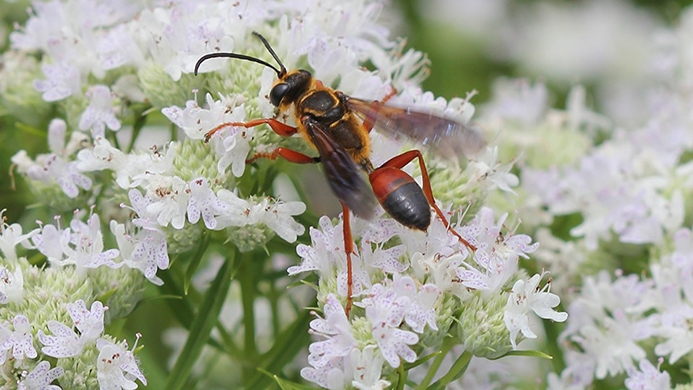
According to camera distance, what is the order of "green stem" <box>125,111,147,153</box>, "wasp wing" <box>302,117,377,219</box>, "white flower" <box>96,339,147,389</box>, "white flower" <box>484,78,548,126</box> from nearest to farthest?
"wasp wing" <box>302,117,377,219</box> < "white flower" <box>96,339,147,389</box> < "green stem" <box>125,111,147,153</box> < "white flower" <box>484,78,548,126</box>

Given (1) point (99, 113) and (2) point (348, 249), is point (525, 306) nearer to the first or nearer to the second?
(2) point (348, 249)

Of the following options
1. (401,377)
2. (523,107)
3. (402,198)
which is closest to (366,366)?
(401,377)

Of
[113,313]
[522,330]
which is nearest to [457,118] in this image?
[522,330]

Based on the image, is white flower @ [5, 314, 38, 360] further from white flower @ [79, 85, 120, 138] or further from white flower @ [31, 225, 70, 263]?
white flower @ [79, 85, 120, 138]

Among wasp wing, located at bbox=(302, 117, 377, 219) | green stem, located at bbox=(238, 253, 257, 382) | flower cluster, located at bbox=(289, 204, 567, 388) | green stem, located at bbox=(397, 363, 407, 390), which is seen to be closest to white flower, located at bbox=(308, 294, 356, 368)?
flower cluster, located at bbox=(289, 204, 567, 388)

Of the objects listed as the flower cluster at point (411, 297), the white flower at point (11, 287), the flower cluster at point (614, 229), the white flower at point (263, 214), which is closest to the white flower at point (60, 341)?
the white flower at point (11, 287)

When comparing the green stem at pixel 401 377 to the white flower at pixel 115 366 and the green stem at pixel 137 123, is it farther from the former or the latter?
the green stem at pixel 137 123

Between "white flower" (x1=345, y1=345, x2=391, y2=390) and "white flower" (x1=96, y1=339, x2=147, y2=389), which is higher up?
"white flower" (x1=345, y1=345, x2=391, y2=390)
